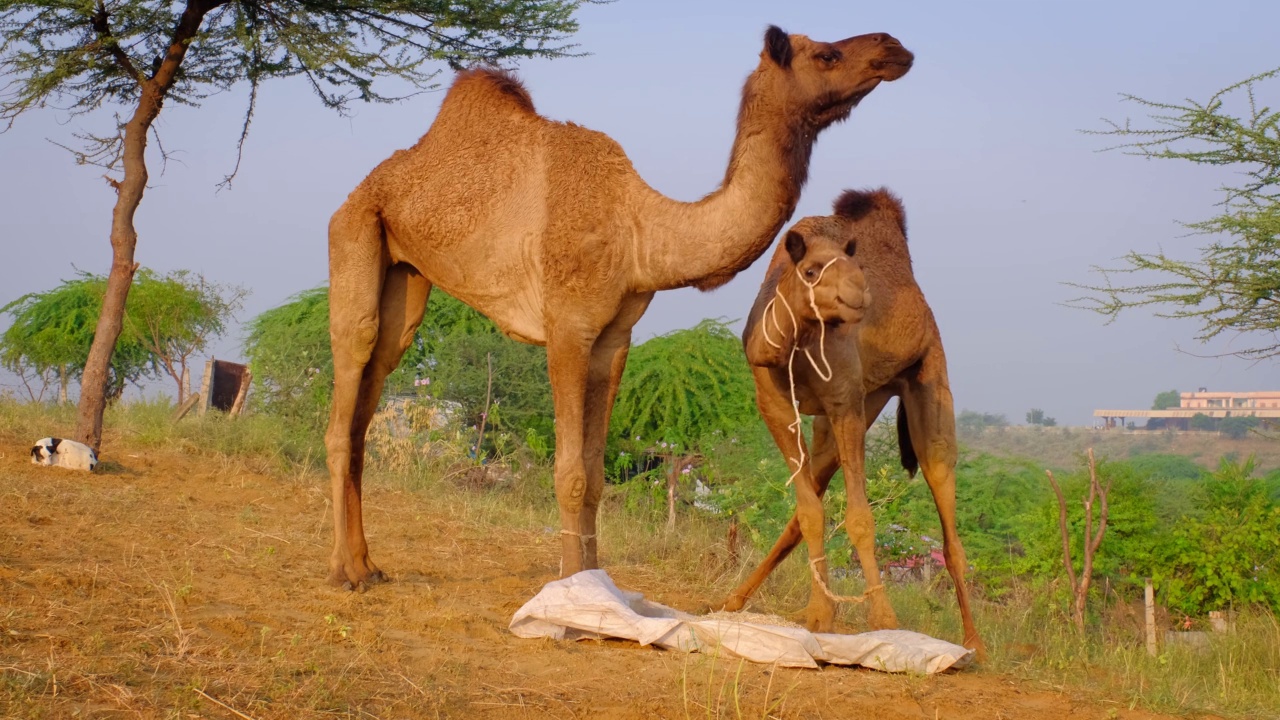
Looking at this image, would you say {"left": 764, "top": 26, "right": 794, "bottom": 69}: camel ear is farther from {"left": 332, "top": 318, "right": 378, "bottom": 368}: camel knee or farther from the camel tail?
{"left": 332, "top": 318, "right": 378, "bottom": 368}: camel knee

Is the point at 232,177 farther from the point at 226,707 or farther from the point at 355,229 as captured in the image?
the point at 226,707

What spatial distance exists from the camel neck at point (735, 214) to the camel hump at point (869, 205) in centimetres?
167

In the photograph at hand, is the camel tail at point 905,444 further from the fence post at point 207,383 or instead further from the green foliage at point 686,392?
the fence post at point 207,383

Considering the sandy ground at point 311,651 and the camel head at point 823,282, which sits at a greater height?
the camel head at point 823,282

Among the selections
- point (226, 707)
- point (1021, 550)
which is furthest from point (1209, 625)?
point (226, 707)

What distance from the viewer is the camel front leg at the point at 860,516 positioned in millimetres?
5898

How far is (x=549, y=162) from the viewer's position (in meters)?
6.36

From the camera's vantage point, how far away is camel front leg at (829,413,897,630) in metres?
5.90

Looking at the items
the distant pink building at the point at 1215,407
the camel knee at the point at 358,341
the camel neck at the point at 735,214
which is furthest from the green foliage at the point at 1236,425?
the camel knee at the point at 358,341

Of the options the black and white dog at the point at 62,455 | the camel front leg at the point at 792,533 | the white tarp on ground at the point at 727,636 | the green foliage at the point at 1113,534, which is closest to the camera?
the white tarp on ground at the point at 727,636

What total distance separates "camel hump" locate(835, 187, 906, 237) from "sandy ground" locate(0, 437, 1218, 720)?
2.73 metres

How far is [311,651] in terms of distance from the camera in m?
4.45

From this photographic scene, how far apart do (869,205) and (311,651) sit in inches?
184

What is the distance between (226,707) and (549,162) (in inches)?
143
